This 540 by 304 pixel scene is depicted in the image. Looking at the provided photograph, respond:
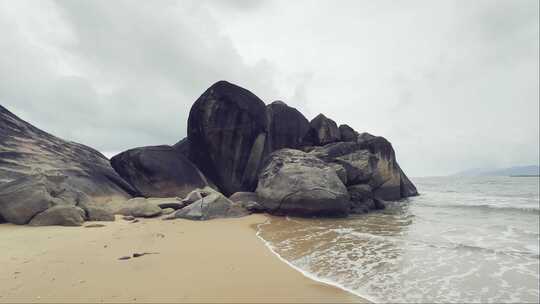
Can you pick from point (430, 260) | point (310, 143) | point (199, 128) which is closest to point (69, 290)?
point (430, 260)

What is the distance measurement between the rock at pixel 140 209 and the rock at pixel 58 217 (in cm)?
242

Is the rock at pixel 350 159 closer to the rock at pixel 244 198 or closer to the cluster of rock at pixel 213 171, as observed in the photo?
the cluster of rock at pixel 213 171

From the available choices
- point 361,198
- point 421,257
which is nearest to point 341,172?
point 361,198

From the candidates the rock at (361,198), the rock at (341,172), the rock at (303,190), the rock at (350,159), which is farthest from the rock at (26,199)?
the rock at (350,159)

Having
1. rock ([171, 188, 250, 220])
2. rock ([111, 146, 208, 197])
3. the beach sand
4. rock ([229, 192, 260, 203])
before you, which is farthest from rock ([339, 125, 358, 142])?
the beach sand

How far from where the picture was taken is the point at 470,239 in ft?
23.7

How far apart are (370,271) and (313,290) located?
1434mm

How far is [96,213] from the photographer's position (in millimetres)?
9430

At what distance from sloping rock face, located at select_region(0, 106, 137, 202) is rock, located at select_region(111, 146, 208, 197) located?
185 cm

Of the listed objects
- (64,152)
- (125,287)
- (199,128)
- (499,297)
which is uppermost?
(199,128)

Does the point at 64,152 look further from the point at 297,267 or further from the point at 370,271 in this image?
the point at 370,271

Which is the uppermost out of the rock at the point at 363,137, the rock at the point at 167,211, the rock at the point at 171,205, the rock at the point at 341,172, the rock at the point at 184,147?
the rock at the point at 363,137

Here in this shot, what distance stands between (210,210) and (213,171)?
774 centimetres

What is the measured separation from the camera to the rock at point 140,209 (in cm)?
1078
